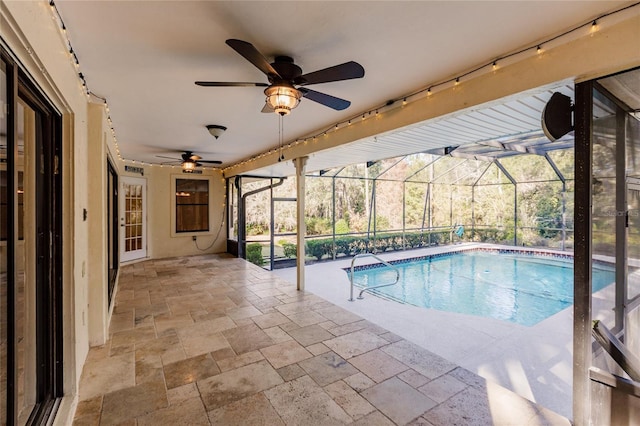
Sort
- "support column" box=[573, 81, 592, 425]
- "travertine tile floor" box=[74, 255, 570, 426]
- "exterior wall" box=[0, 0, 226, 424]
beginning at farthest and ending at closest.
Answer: "travertine tile floor" box=[74, 255, 570, 426], "support column" box=[573, 81, 592, 425], "exterior wall" box=[0, 0, 226, 424]

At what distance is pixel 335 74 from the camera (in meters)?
2.14

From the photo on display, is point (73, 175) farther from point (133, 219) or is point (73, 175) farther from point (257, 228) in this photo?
point (257, 228)

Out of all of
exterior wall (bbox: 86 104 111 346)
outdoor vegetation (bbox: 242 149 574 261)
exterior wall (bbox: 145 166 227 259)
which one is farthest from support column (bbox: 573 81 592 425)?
exterior wall (bbox: 145 166 227 259)

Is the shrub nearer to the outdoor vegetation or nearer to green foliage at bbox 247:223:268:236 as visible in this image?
the outdoor vegetation

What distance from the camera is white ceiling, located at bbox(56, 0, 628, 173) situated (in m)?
1.80

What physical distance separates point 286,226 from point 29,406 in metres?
10.8

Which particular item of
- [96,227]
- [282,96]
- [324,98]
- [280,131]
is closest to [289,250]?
[280,131]

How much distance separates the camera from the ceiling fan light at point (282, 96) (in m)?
2.36

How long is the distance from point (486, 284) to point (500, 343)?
4.23 meters

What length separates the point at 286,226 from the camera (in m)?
12.6

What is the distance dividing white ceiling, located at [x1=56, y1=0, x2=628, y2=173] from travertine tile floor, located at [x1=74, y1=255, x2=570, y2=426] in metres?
2.66

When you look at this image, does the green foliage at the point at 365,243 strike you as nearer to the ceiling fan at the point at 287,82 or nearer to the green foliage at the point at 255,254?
the green foliage at the point at 255,254

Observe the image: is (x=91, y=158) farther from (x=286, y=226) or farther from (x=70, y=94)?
(x=286, y=226)

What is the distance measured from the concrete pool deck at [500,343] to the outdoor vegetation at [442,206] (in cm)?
560
